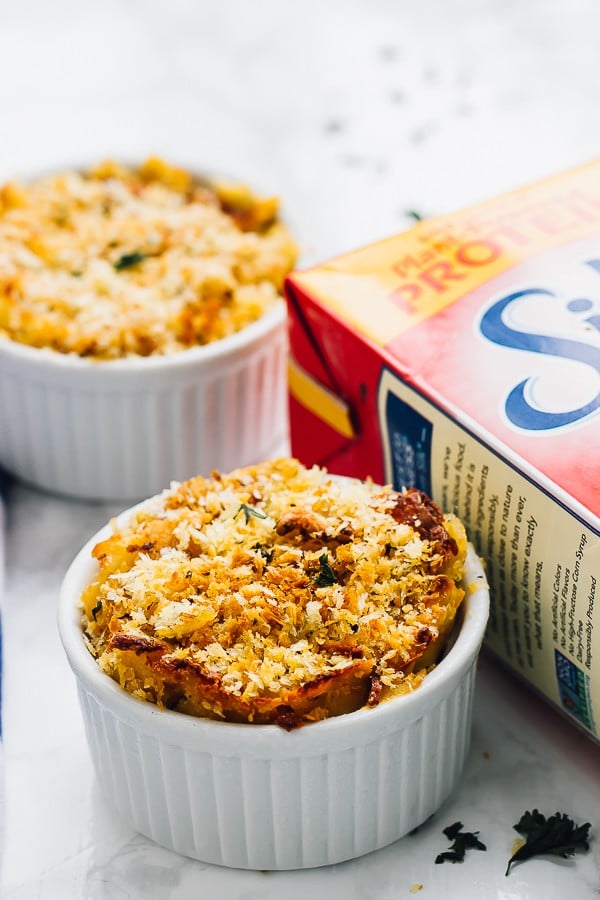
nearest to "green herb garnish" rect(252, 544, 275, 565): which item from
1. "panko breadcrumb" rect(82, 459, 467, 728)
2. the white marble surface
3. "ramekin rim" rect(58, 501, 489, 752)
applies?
"panko breadcrumb" rect(82, 459, 467, 728)

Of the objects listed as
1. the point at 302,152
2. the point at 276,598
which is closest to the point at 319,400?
the point at 276,598

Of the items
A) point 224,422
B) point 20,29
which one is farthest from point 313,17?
point 224,422

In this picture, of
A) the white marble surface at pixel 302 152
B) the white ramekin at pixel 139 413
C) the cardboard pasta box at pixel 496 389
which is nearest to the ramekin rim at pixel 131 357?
the white ramekin at pixel 139 413

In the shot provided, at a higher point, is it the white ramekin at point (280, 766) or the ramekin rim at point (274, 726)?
the ramekin rim at point (274, 726)

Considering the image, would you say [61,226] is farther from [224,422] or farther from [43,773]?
[43,773]

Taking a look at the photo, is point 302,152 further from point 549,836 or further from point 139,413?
point 549,836

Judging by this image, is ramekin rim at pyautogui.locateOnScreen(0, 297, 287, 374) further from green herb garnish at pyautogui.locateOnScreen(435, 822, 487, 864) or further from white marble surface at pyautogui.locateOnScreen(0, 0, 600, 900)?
green herb garnish at pyautogui.locateOnScreen(435, 822, 487, 864)

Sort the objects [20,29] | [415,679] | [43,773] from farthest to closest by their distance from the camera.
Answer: [20,29] → [43,773] → [415,679]

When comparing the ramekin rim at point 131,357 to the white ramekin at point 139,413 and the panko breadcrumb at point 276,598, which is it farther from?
the panko breadcrumb at point 276,598
